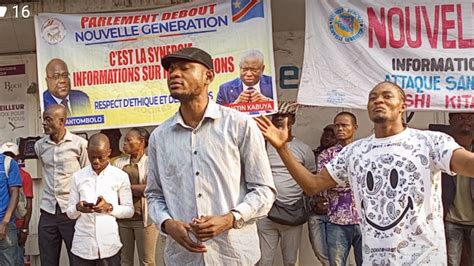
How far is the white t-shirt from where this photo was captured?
10.5 feet

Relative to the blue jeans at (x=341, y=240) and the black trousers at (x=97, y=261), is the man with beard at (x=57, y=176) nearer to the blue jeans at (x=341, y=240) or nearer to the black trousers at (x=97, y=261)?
the black trousers at (x=97, y=261)

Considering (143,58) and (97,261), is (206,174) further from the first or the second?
(143,58)

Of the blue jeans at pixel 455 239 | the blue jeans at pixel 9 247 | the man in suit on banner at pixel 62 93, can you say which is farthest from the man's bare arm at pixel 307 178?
the blue jeans at pixel 9 247

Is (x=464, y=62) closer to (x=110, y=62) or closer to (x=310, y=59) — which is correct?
(x=310, y=59)

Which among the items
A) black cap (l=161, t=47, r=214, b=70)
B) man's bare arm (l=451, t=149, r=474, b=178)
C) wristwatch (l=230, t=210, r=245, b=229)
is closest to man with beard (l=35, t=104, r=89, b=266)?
black cap (l=161, t=47, r=214, b=70)

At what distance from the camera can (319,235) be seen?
5688mm

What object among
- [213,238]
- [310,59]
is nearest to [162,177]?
[213,238]

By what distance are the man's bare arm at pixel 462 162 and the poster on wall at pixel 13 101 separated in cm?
556

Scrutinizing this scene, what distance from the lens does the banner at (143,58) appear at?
220 inches

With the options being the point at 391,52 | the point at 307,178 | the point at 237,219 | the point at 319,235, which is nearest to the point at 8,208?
the point at 319,235

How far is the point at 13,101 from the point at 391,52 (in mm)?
4651

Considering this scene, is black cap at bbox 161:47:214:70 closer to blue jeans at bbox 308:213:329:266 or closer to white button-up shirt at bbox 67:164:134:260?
white button-up shirt at bbox 67:164:134:260

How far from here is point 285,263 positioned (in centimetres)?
581

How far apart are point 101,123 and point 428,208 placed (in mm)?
3646
